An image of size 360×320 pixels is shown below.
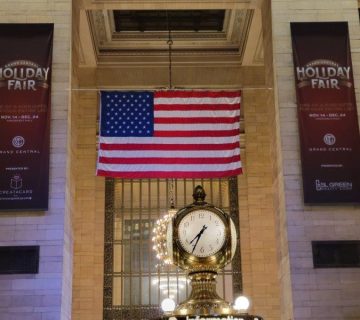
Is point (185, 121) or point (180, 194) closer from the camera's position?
point (185, 121)

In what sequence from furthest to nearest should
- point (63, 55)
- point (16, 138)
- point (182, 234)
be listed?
point (63, 55), point (16, 138), point (182, 234)

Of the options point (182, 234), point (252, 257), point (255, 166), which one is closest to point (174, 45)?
point (255, 166)

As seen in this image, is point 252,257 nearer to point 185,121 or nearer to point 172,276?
point 172,276

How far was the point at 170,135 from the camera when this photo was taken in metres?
9.70

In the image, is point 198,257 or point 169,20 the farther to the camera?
point 169,20

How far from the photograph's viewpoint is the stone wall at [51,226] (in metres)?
8.59

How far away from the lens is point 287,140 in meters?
9.49

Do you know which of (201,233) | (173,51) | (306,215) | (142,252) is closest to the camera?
(201,233)

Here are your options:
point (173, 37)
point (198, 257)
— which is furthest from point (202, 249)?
point (173, 37)

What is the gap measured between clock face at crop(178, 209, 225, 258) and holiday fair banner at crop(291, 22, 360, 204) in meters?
5.80

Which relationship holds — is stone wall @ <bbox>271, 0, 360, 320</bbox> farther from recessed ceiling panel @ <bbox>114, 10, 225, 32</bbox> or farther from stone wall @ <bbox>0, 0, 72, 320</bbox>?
recessed ceiling panel @ <bbox>114, 10, 225, 32</bbox>

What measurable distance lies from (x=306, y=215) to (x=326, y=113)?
1.53 metres

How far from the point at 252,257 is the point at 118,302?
3012 millimetres

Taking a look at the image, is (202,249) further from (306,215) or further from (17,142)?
(17,142)
